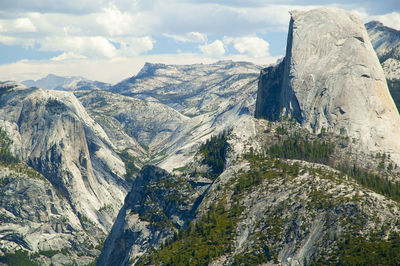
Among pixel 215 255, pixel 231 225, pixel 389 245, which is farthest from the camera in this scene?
pixel 231 225

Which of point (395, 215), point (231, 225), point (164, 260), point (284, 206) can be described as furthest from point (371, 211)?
point (164, 260)

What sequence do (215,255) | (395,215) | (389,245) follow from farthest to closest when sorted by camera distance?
(215,255), (395,215), (389,245)

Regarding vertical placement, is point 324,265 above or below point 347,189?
below

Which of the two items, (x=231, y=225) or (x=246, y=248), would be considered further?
(x=231, y=225)

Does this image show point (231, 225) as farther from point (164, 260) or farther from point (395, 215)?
point (395, 215)

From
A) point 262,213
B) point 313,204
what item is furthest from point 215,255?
point 313,204

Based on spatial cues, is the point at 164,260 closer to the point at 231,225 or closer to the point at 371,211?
the point at 231,225
